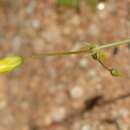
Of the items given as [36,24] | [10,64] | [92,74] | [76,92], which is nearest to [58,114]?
[76,92]

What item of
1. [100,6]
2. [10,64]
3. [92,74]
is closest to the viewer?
[10,64]

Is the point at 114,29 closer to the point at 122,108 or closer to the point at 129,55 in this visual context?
the point at 129,55

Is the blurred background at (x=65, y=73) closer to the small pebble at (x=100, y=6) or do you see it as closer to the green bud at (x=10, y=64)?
the small pebble at (x=100, y=6)

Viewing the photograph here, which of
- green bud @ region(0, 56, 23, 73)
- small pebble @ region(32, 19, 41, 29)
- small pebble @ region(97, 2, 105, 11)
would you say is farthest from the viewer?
small pebble @ region(32, 19, 41, 29)

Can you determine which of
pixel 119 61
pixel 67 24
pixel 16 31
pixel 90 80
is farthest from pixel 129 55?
pixel 16 31

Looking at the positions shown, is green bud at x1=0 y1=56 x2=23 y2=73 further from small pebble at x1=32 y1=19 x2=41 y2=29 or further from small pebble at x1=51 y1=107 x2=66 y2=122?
small pebble at x1=32 y1=19 x2=41 y2=29

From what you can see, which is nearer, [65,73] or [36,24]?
[65,73]

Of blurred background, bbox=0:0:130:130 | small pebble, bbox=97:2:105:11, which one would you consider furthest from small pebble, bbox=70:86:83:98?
small pebble, bbox=97:2:105:11

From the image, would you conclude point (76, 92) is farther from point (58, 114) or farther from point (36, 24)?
point (36, 24)

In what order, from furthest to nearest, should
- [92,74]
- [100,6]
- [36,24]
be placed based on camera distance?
[36,24] → [100,6] → [92,74]
